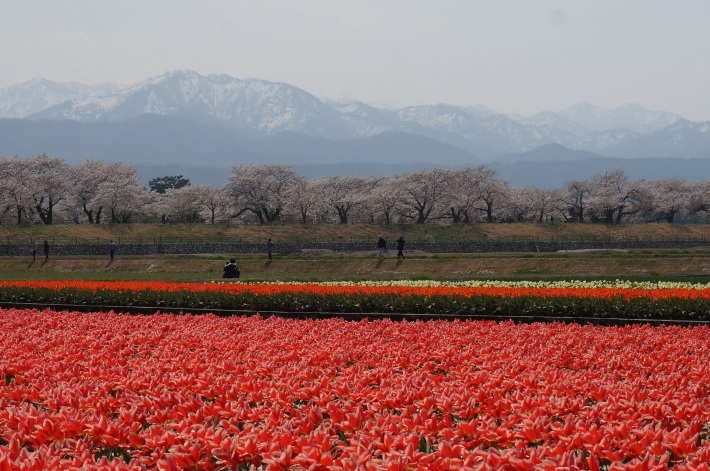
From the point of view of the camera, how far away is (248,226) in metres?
84.8

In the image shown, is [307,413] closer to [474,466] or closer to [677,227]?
[474,466]

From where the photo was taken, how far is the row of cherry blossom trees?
294ft

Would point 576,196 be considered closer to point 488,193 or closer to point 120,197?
point 488,193

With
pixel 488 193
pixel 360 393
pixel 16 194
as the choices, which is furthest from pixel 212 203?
pixel 360 393

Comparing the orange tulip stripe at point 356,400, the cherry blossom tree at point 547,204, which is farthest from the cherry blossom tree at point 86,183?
the orange tulip stripe at point 356,400

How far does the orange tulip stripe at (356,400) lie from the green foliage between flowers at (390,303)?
2333 millimetres

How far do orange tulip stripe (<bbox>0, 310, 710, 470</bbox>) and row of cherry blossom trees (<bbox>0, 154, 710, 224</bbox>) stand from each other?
79039 millimetres

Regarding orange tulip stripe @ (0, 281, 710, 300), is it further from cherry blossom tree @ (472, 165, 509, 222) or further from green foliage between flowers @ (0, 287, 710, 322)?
cherry blossom tree @ (472, 165, 509, 222)

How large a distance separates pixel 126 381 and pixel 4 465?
3963 millimetres

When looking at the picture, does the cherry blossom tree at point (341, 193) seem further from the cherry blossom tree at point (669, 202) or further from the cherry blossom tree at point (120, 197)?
the cherry blossom tree at point (669, 202)

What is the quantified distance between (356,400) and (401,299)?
38.2 ft

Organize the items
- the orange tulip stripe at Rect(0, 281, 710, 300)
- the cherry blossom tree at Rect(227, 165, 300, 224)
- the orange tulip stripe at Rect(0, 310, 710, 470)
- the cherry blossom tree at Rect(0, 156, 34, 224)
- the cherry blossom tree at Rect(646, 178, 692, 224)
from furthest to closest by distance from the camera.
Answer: the cherry blossom tree at Rect(646, 178, 692, 224) < the cherry blossom tree at Rect(227, 165, 300, 224) < the cherry blossom tree at Rect(0, 156, 34, 224) < the orange tulip stripe at Rect(0, 281, 710, 300) < the orange tulip stripe at Rect(0, 310, 710, 470)

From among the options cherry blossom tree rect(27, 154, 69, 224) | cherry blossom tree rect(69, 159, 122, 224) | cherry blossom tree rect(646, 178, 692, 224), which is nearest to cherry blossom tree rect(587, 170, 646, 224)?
cherry blossom tree rect(646, 178, 692, 224)

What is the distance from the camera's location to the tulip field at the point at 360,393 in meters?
5.98
